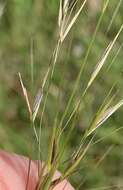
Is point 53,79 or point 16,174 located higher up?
point 16,174

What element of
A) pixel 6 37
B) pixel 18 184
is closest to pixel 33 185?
pixel 18 184

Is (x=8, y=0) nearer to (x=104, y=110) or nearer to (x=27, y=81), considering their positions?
(x=27, y=81)

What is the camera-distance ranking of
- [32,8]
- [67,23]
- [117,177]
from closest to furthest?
1. [67,23]
2. [117,177]
3. [32,8]

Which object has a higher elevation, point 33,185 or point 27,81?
point 33,185

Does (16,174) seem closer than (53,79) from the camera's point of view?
Yes
